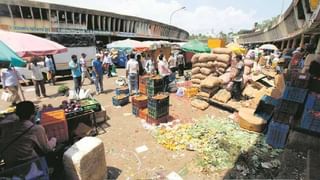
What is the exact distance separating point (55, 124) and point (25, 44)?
194cm

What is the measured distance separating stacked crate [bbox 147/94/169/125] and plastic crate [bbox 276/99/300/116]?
3.03 meters

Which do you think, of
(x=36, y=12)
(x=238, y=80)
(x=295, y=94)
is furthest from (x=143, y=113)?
(x=36, y=12)

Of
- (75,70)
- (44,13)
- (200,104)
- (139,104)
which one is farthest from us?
(44,13)

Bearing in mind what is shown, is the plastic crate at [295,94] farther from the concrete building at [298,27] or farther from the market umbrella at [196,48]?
the market umbrella at [196,48]

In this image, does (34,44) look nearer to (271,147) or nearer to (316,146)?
(271,147)

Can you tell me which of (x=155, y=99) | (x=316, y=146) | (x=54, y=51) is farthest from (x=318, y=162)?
(x=54, y=51)

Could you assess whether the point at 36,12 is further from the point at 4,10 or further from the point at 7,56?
the point at 7,56

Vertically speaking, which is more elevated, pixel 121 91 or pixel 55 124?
pixel 55 124

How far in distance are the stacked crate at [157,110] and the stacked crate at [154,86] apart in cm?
158

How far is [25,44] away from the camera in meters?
4.83

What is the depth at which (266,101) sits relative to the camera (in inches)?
241

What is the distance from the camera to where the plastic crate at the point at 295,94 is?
495cm

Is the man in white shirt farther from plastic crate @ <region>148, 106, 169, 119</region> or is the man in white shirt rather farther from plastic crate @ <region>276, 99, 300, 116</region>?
plastic crate @ <region>276, 99, 300, 116</region>

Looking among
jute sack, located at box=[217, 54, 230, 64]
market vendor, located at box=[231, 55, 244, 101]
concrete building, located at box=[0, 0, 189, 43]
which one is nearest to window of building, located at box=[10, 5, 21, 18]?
concrete building, located at box=[0, 0, 189, 43]
